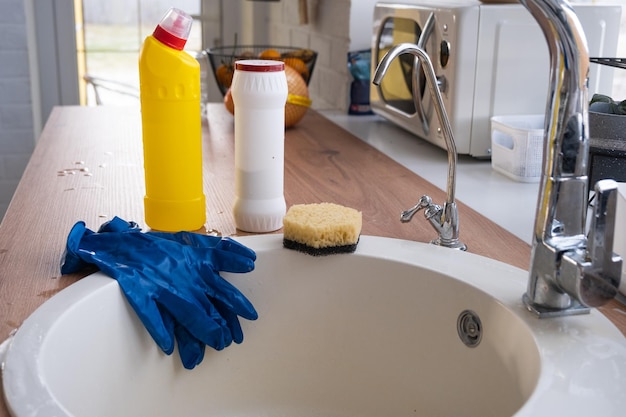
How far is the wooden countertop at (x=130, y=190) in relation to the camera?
3.25 ft

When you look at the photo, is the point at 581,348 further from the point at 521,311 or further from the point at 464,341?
the point at 464,341

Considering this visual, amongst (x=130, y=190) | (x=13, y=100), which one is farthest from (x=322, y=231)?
(x=13, y=100)

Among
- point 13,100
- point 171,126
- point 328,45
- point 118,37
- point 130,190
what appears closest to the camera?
point 171,126

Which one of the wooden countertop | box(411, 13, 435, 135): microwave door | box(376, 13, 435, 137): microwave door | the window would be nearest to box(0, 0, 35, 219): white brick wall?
the window

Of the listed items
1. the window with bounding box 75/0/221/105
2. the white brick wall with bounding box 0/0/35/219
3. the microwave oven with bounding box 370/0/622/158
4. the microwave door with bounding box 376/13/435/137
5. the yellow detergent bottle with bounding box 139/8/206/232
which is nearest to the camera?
the yellow detergent bottle with bounding box 139/8/206/232

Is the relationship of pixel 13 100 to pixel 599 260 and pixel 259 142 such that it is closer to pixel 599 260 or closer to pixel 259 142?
pixel 259 142

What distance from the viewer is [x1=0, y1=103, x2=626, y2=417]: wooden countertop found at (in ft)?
3.25

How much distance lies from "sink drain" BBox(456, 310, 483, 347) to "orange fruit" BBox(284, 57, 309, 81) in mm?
1192

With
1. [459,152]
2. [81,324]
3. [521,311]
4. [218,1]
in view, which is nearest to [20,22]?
[218,1]

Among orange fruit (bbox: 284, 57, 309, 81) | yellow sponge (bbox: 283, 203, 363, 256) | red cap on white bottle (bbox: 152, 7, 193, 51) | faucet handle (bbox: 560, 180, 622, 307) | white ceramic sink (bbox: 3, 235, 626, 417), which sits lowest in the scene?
white ceramic sink (bbox: 3, 235, 626, 417)

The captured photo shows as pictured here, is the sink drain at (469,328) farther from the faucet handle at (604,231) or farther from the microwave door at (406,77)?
the microwave door at (406,77)

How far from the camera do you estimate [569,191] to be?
2.55 feet

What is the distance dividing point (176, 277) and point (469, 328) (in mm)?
362

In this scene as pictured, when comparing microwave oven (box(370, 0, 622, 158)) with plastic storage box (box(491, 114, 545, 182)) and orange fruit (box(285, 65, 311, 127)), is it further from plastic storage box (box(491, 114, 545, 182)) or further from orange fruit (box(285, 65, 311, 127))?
orange fruit (box(285, 65, 311, 127))
